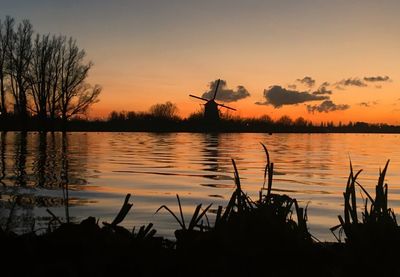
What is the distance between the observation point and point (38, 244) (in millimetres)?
2191

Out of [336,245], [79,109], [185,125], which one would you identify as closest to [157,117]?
[185,125]

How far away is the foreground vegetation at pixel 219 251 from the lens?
2.01 m

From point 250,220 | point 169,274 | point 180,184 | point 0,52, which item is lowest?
point 180,184

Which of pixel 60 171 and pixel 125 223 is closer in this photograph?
pixel 125 223

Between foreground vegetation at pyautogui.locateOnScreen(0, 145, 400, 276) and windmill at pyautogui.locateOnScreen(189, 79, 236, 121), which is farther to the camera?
windmill at pyautogui.locateOnScreen(189, 79, 236, 121)

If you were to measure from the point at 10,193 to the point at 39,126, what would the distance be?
75440mm

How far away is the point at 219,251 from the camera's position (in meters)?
2.12

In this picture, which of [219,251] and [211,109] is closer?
[219,251]

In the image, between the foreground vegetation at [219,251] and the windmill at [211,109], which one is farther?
the windmill at [211,109]

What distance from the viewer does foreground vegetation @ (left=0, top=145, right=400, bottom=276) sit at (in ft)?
6.59

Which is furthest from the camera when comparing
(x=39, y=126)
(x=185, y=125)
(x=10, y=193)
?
(x=185, y=125)

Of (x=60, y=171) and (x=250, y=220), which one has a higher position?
(x=250, y=220)

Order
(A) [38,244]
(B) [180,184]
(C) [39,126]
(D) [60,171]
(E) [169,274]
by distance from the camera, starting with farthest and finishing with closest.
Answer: (C) [39,126]
(D) [60,171]
(B) [180,184]
(A) [38,244]
(E) [169,274]

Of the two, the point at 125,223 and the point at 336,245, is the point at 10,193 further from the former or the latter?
the point at 336,245
